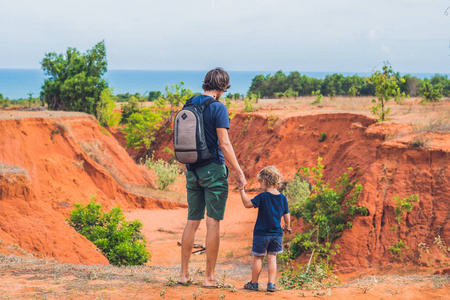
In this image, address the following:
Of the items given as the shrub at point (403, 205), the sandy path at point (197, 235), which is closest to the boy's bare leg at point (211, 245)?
the sandy path at point (197, 235)

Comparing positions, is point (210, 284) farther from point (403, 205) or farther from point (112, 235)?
point (403, 205)

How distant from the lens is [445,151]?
944cm

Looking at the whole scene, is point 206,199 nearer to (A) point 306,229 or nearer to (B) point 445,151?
(A) point 306,229

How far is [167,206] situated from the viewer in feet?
53.0

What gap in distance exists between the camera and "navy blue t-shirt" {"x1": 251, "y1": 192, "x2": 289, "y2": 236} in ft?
15.6

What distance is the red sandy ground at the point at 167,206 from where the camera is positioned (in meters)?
4.77

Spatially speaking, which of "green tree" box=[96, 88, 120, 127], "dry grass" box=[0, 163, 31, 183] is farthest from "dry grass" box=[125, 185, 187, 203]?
"green tree" box=[96, 88, 120, 127]

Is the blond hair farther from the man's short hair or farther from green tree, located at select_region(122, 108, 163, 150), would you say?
green tree, located at select_region(122, 108, 163, 150)

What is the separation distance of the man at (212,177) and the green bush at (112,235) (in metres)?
3.19

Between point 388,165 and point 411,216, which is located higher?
point 388,165

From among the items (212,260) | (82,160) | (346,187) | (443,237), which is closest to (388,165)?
(346,187)

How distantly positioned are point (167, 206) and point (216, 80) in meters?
12.1

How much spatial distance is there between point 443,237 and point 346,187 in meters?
2.41

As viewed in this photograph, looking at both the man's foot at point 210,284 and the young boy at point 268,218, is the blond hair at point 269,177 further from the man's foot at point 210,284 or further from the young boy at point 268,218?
the man's foot at point 210,284
